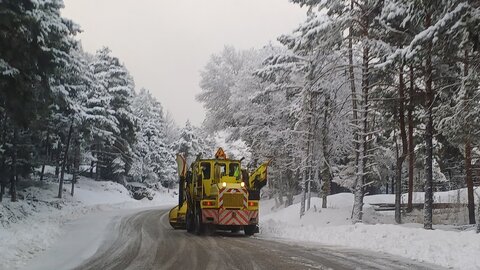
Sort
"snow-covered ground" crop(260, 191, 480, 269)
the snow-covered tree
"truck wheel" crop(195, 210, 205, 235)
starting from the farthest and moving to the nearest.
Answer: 1. the snow-covered tree
2. "truck wheel" crop(195, 210, 205, 235)
3. "snow-covered ground" crop(260, 191, 480, 269)

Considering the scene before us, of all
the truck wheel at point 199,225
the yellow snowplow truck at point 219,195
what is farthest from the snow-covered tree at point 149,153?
the truck wheel at point 199,225

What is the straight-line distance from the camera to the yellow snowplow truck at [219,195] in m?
16.6

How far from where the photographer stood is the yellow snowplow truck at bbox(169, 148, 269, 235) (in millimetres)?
16609

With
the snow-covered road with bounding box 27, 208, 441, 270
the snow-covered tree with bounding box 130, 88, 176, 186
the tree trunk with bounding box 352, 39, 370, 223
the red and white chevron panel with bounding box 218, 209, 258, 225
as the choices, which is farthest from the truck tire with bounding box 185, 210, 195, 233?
the snow-covered tree with bounding box 130, 88, 176, 186

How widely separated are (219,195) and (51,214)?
1352cm

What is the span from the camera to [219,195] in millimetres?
16547

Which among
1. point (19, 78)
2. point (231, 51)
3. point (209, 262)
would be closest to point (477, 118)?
point (209, 262)

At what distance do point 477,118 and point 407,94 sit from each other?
26.4 ft

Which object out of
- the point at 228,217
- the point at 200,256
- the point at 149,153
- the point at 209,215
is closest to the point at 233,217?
the point at 228,217

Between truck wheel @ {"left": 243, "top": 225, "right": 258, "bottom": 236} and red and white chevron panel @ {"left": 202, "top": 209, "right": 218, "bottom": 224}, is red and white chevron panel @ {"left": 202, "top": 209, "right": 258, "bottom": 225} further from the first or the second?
truck wheel @ {"left": 243, "top": 225, "right": 258, "bottom": 236}

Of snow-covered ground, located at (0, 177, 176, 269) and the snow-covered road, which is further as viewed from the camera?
snow-covered ground, located at (0, 177, 176, 269)

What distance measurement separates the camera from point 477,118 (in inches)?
531

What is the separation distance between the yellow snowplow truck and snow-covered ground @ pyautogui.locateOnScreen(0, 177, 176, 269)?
3.60m

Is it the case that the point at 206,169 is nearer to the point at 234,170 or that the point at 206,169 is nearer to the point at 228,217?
the point at 234,170
